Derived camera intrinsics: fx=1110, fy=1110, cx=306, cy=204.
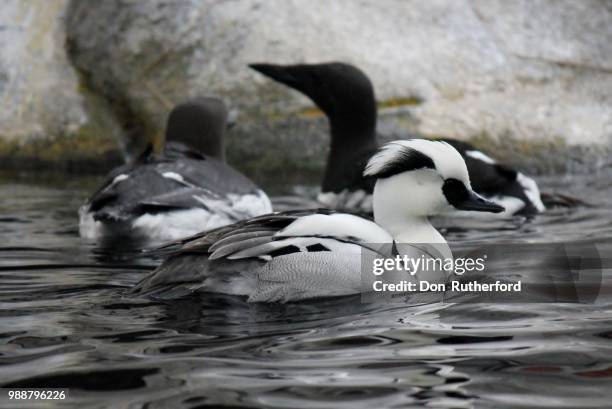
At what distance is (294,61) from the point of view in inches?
399

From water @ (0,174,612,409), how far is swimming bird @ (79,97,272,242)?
1.15m

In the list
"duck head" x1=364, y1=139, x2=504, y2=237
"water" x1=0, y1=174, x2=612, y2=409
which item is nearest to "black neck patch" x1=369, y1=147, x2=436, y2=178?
"duck head" x1=364, y1=139, x2=504, y2=237

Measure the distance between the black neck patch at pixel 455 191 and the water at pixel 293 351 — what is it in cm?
70

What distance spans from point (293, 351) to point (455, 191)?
5.20 feet

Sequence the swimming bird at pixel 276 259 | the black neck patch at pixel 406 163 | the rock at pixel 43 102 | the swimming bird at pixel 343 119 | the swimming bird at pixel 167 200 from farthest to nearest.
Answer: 1. the rock at pixel 43 102
2. the swimming bird at pixel 343 119
3. the swimming bird at pixel 167 200
4. the black neck patch at pixel 406 163
5. the swimming bird at pixel 276 259

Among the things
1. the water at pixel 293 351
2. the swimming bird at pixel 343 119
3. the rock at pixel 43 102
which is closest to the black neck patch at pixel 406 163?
the water at pixel 293 351

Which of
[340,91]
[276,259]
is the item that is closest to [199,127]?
[340,91]

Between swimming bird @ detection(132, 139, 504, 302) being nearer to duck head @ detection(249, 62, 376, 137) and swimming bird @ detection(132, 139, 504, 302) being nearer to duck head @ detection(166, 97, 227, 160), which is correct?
duck head @ detection(166, 97, 227, 160)

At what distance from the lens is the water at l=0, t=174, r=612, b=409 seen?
3.20 m

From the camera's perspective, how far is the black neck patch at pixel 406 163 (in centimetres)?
487

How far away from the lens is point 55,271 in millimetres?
5547

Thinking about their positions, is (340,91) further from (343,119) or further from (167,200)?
(167,200)

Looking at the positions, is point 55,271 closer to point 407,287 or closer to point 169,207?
point 169,207

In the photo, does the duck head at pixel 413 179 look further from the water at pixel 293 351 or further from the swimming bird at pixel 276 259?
the water at pixel 293 351
